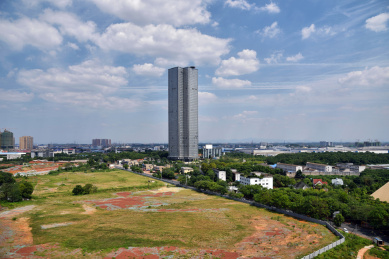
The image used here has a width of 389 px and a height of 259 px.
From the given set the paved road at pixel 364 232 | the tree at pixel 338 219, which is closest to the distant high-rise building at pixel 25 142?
the tree at pixel 338 219

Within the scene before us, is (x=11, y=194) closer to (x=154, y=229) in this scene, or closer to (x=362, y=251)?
(x=154, y=229)

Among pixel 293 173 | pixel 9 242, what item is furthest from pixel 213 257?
pixel 293 173

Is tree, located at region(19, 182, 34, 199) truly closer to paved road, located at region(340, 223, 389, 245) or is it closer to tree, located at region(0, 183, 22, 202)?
tree, located at region(0, 183, 22, 202)

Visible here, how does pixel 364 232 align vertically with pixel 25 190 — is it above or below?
below

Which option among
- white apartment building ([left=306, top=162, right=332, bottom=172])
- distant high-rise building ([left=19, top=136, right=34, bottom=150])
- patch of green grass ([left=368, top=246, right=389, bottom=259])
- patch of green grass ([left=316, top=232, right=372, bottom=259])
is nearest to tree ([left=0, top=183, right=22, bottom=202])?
patch of green grass ([left=316, top=232, right=372, bottom=259])

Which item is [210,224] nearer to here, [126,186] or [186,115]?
[126,186]

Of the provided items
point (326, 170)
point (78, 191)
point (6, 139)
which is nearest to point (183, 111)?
point (326, 170)

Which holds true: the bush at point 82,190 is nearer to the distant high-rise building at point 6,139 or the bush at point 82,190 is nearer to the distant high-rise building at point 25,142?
the distant high-rise building at point 6,139
